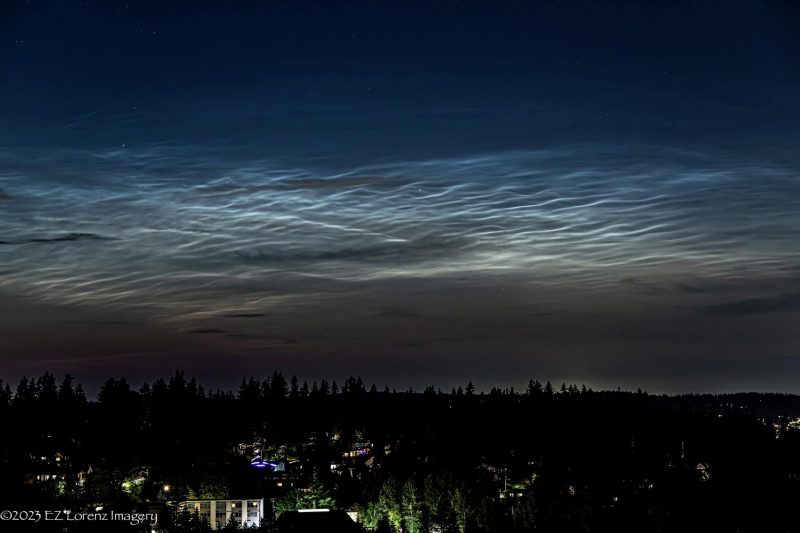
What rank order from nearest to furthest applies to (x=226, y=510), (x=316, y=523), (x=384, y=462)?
1. (x=316, y=523)
2. (x=226, y=510)
3. (x=384, y=462)

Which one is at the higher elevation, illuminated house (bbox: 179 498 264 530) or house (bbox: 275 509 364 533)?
house (bbox: 275 509 364 533)

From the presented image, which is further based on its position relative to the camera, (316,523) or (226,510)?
(226,510)

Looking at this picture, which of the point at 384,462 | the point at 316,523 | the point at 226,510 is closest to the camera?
the point at 316,523

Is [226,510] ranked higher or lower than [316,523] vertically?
lower

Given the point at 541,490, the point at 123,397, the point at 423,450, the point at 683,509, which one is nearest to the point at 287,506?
the point at 541,490

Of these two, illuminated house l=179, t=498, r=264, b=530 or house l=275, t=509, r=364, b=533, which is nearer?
house l=275, t=509, r=364, b=533

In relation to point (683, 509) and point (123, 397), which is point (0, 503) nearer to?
point (683, 509)

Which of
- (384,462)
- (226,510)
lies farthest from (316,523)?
(384,462)

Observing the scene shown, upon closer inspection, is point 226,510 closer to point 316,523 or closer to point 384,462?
point 316,523
